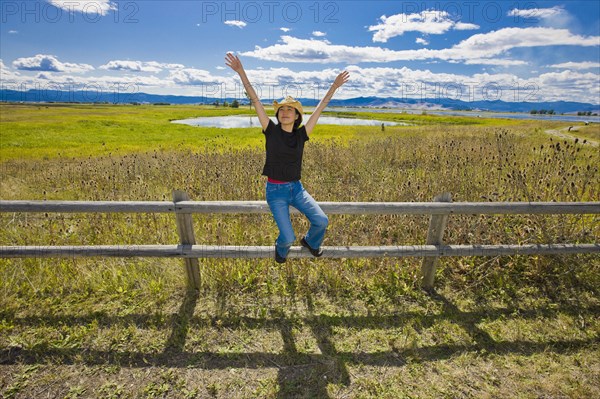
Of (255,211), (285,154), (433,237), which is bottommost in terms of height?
(433,237)

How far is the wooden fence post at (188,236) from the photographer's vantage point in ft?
13.8

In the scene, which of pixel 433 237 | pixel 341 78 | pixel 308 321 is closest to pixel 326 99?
pixel 341 78

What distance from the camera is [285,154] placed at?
354cm

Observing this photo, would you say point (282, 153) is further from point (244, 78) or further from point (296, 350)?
point (296, 350)

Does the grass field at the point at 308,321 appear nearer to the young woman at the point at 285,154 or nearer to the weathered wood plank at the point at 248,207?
the weathered wood plank at the point at 248,207

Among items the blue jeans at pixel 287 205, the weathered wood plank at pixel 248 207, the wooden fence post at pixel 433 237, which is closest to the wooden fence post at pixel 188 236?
the weathered wood plank at pixel 248 207

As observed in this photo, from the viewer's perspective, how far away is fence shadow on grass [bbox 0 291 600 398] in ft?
11.3

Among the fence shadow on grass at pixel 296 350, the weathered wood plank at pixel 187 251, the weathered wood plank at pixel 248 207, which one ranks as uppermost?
the weathered wood plank at pixel 248 207

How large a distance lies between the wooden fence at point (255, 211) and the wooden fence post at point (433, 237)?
0.01 metres

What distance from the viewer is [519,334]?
3.98 meters

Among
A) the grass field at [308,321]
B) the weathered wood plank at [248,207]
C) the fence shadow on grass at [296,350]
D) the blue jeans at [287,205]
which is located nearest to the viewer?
the grass field at [308,321]

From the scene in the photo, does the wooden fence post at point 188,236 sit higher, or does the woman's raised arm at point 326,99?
the woman's raised arm at point 326,99

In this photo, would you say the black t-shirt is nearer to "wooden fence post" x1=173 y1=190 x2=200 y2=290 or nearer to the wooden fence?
the wooden fence

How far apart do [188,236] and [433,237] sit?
343 centimetres
